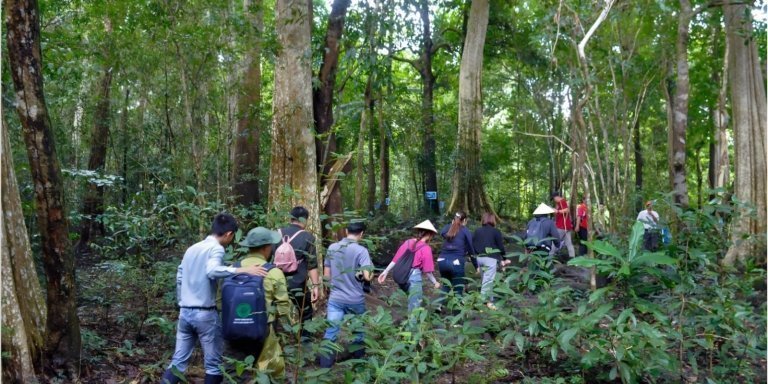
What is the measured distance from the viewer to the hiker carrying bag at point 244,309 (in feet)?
15.6

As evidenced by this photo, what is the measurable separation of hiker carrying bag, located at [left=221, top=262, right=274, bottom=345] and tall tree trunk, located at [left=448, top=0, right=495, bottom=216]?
12747mm

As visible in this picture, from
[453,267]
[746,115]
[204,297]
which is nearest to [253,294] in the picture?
[204,297]

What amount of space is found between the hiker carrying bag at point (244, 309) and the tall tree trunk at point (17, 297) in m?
1.83

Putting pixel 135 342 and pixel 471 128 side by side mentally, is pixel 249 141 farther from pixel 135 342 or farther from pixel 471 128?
pixel 471 128

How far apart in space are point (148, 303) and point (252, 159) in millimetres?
7037

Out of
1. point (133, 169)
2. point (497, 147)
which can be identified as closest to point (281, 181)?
point (133, 169)

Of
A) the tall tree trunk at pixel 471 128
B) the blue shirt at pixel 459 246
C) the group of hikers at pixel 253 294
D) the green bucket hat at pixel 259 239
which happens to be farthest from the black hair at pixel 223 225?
the tall tree trunk at pixel 471 128

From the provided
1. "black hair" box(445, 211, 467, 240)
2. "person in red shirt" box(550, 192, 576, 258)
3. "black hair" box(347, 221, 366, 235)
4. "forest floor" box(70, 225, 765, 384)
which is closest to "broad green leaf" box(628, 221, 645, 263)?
"forest floor" box(70, 225, 765, 384)

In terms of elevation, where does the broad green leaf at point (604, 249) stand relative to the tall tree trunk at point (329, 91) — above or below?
below

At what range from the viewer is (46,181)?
17.6 feet

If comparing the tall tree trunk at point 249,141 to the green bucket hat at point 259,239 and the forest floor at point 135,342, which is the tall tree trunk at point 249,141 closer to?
the forest floor at point 135,342

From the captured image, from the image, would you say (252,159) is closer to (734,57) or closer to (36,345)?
(36,345)

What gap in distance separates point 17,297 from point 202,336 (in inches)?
70.0

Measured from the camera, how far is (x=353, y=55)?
9609mm
